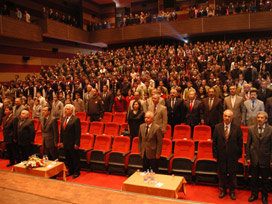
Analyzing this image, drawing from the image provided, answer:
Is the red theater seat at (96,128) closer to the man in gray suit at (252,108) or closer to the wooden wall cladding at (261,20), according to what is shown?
the man in gray suit at (252,108)

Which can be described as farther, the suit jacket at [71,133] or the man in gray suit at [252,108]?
the man in gray suit at [252,108]

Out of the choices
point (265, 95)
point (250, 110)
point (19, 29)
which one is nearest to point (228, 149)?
point (250, 110)

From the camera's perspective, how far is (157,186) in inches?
122

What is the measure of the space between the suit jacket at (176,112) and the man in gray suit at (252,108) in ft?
4.47

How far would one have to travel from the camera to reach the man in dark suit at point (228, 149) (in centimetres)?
350

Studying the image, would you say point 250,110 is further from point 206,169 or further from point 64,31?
point 64,31

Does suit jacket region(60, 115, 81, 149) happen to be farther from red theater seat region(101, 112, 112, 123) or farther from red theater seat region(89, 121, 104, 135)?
red theater seat region(101, 112, 112, 123)

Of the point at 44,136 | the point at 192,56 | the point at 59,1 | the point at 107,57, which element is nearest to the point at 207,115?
the point at 44,136

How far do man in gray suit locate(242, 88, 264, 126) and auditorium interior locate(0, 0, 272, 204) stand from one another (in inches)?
9.0

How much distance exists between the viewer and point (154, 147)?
3.79 meters

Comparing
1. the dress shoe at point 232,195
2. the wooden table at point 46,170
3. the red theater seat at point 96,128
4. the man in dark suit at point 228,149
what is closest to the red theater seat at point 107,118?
the red theater seat at point 96,128

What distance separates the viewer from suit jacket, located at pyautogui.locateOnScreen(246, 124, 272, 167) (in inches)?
132

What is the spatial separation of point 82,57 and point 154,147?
10.7m

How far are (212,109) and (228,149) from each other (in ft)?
5.77
